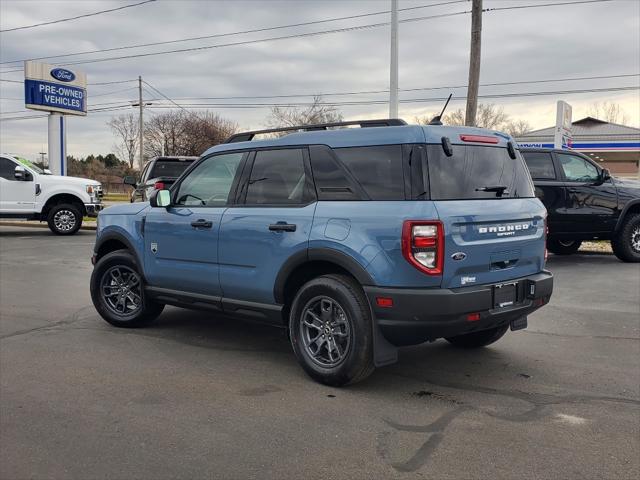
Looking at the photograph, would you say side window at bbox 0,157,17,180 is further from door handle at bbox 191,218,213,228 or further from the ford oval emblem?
door handle at bbox 191,218,213,228

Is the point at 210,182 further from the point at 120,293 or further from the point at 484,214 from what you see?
the point at 484,214

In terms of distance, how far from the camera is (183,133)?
62125 millimetres

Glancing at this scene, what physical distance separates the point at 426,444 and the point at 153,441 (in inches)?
63.5

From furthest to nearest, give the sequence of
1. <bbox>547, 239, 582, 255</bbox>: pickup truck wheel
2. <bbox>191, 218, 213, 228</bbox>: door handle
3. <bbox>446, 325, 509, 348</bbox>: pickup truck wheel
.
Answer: <bbox>547, 239, 582, 255</bbox>: pickup truck wheel, <bbox>446, 325, 509, 348</bbox>: pickup truck wheel, <bbox>191, 218, 213, 228</bbox>: door handle

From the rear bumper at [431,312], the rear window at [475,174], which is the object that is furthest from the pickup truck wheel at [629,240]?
the rear bumper at [431,312]

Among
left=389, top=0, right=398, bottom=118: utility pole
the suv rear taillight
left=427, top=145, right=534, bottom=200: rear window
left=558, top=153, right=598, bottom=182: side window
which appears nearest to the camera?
the suv rear taillight

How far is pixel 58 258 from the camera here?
1200 centimetres

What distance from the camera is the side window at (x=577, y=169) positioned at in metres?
10.8

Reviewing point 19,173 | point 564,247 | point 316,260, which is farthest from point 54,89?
point 316,260

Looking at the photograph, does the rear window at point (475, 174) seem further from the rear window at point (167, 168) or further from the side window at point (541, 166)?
the rear window at point (167, 168)

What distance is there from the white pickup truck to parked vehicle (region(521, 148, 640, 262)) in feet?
39.9

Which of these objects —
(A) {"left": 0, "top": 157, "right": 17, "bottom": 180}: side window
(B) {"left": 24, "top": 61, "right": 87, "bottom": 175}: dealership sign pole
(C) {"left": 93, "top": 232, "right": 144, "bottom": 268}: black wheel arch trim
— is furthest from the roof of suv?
(B) {"left": 24, "top": 61, "right": 87, "bottom": 175}: dealership sign pole

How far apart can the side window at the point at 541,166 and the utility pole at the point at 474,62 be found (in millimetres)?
5654

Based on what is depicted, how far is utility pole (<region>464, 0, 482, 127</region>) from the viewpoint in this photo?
16266 millimetres
